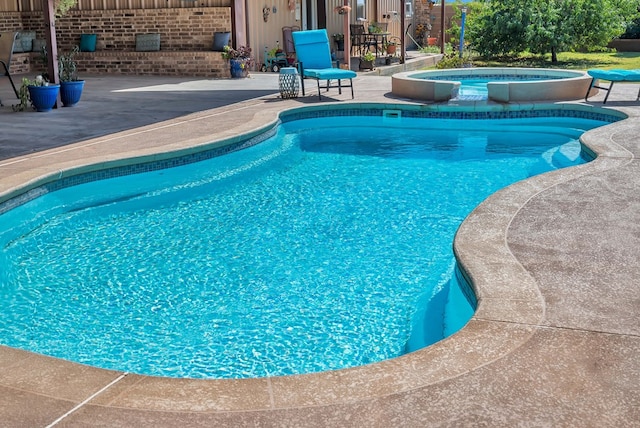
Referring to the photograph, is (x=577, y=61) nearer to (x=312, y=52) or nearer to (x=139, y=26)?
(x=312, y=52)

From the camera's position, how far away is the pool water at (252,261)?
3.35 meters

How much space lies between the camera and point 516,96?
9195 millimetres

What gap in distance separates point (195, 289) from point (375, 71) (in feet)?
35.6

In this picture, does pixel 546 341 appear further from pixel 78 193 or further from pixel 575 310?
pixel 78 193

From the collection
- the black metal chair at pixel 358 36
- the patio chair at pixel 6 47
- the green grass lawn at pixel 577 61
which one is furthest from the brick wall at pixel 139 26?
the green grass lawn at pixel 577 61

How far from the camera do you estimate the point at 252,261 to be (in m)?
4.46

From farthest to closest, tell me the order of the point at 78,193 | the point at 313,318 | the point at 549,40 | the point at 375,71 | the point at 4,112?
the point at 549,40, the point at 375,71, the point at 4,112, the point at 78,193, the point at 313,318

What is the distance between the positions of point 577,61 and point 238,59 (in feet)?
26.0

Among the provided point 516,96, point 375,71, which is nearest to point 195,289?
point 516,96

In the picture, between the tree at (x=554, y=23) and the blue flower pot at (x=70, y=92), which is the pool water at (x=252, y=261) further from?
the tree at (x=554, y=23)

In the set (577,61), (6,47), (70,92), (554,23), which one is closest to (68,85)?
(70,92)

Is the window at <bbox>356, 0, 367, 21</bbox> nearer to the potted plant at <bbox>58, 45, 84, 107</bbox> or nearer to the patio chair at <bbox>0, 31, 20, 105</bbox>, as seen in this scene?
the potted plant at <bbox>58, 45, 84, 107</bbox>

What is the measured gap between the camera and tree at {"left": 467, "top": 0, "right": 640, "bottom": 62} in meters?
15.2

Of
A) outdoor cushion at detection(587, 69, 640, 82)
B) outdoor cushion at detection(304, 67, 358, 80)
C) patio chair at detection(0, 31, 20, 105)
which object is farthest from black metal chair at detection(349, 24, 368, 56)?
patio chair at detection(0, 31, 20, 105)
